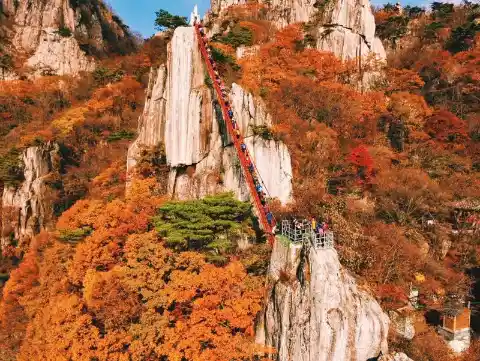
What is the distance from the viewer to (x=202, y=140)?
2195cm

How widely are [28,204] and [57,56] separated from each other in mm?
34822

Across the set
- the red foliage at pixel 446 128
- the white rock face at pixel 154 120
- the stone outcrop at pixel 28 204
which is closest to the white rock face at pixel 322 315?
the white rock face at pixel 154 120

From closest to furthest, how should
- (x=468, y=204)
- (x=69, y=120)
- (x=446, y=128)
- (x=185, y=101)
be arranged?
1. (x=468, y=204)
2. (x=185, y=101)
3. (x=446, y=128)
4. (x=69, y=120)

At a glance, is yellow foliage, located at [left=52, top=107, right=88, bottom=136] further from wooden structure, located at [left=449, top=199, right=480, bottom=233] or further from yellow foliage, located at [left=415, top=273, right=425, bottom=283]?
wooden structure, located at [left=449, top=199, right=480, bottom=233]

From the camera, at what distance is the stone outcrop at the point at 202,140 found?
20828 mm

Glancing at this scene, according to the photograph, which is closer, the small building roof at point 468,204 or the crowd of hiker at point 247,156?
the crowd of hiker at point 247,156

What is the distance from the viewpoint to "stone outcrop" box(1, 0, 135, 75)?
55.1m

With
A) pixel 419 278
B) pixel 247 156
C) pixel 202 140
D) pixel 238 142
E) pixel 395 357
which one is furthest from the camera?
pixel 202 140

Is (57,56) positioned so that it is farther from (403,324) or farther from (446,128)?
(403,324)

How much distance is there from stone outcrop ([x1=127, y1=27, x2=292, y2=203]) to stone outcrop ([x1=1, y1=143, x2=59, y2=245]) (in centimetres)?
1599

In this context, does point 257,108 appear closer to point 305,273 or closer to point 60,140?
point 305,273

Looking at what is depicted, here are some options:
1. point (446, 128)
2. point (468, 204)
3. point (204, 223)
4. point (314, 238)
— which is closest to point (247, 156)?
point (204, 223)

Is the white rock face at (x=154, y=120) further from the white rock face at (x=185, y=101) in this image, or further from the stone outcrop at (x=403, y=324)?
the stone outcrop at (x=403, y=324)

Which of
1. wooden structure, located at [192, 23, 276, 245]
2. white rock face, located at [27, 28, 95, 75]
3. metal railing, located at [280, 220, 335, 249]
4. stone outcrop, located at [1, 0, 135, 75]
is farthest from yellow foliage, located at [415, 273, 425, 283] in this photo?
stone outcrop, located at [1, 0, 135, 75]
